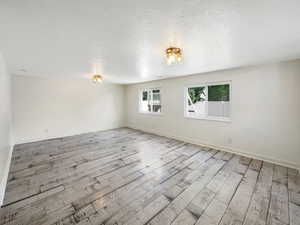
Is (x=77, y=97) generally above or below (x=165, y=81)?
below

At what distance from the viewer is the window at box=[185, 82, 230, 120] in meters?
3.66

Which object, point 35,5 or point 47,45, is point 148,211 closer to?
point 35,5

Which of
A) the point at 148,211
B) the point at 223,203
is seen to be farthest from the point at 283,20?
the point at 148,211

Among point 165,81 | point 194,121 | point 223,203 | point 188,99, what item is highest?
point 165,81

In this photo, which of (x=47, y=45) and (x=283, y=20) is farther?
(x=47, y=45)

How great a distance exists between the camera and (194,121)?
425 cm

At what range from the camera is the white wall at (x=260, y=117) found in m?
2.68

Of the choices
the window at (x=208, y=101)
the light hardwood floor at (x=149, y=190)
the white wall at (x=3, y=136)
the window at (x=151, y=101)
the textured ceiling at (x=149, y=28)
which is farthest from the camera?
the window at (x=151, y=101)

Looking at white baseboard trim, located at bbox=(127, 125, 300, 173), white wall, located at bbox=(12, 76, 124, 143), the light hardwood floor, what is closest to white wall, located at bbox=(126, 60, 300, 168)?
white baseboard trim, located at bbox=(127, 125, 300, 173)

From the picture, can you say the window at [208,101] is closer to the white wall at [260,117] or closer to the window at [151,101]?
the white wall at [260,117]

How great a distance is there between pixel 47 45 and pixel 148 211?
9.36 feet

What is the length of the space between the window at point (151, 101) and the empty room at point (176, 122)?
107cm

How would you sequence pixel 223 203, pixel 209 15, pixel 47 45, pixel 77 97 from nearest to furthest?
pixel 209 15, pixel 223 203, pixel 47 45, pixel 77 97

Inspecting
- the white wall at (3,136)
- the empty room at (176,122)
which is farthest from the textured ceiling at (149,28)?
the white wall at (3,136)
